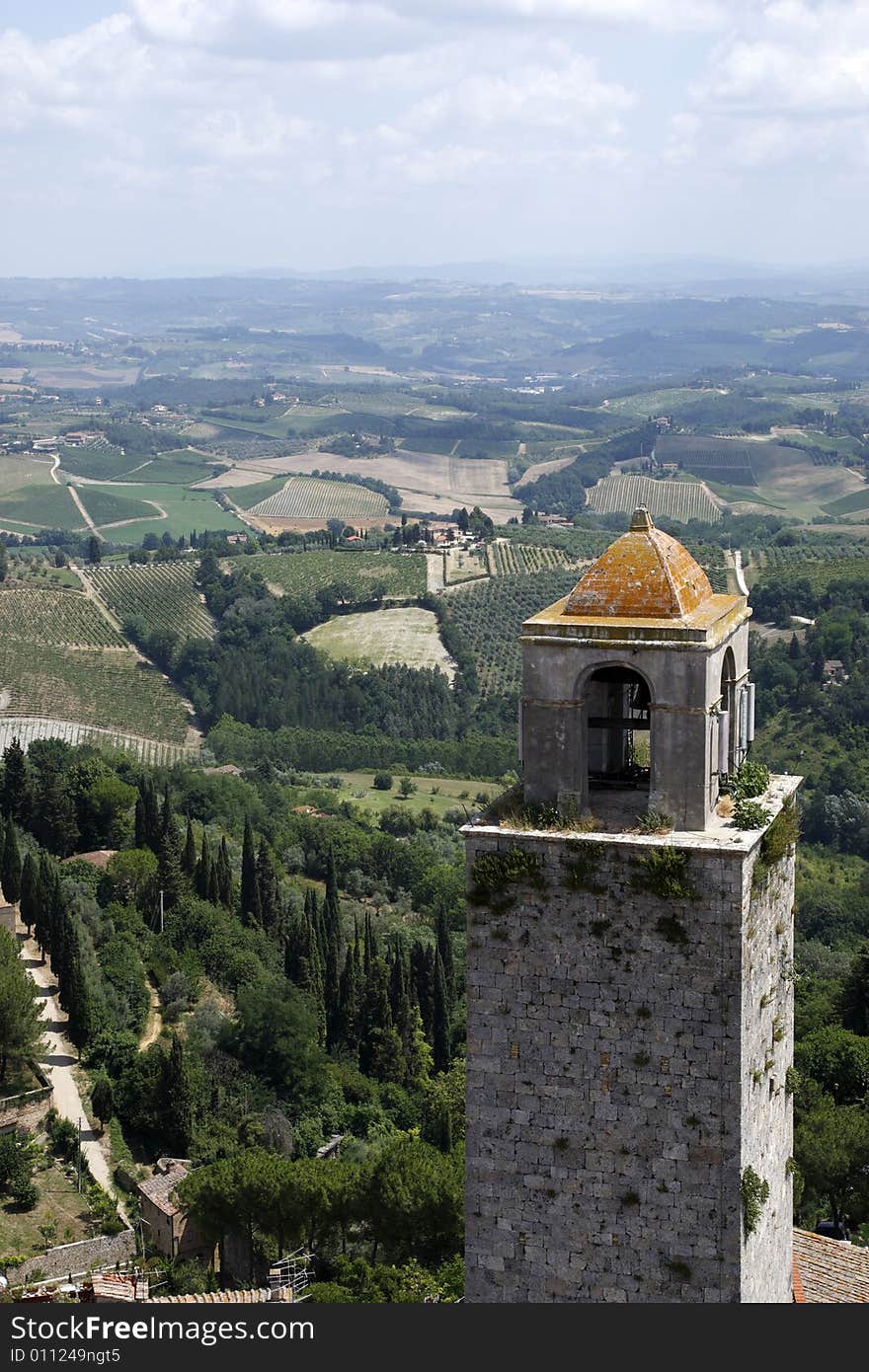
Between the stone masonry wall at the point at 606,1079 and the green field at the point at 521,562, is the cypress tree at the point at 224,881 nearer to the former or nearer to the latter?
the stone masonry wall at the point at 606,1079

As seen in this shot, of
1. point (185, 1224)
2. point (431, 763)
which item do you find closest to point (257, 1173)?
point (185, 1224)

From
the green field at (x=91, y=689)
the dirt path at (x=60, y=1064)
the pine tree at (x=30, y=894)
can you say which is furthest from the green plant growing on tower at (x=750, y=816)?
the green field at (x=91, y=689)

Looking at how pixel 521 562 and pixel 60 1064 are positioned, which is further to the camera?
pixel 521 562

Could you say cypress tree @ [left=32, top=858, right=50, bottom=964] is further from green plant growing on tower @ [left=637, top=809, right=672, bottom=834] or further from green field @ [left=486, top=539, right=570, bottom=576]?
green field @ [left=486, top=539, right=570, bottom=576]

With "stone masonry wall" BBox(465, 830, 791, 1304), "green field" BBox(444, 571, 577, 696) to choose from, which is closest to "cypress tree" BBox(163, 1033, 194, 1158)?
"stone masonry wall" BBox(465, 830, 791, 1304)

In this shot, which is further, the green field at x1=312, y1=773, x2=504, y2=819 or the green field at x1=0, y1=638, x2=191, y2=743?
the green field at x1=0, y1=638, x2=191, y2=743

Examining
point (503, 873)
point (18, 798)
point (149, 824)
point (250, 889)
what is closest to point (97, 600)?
point (18, 798)

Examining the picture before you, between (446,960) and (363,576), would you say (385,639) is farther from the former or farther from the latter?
(446,960)

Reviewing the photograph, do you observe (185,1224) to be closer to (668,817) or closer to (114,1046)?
(114,1046)
